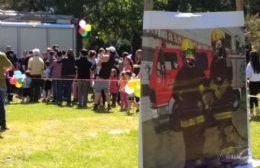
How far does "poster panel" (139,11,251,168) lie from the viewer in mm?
7207

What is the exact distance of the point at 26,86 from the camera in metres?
19.9

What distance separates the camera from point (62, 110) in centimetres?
1728

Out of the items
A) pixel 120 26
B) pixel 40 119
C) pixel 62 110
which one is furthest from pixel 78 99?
pixel 120 26

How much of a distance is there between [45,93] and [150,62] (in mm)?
13508

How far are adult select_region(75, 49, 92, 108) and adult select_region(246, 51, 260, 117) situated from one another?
4989 mm

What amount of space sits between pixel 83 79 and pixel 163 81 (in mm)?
11063

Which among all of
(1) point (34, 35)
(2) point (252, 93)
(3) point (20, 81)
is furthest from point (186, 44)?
(1) point (34, 35)

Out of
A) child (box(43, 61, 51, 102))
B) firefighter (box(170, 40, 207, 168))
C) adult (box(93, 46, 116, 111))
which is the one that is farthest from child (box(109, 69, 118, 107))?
firefighter (box(170, 40, 207, 168))

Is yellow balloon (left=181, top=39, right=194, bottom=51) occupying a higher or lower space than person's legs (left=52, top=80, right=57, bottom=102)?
higher

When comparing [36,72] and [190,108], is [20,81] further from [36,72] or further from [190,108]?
[190,108]

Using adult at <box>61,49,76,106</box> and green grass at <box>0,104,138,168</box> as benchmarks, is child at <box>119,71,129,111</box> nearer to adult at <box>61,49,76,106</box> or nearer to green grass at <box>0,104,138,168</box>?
green grass at <box>0,104,138,168</box>

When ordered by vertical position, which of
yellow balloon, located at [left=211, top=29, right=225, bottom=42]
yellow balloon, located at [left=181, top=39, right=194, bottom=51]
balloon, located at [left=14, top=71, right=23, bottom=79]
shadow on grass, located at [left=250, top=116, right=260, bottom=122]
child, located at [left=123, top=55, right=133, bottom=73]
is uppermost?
yellow balloon, located at [left=211, top=29, right=225, bottom=42]

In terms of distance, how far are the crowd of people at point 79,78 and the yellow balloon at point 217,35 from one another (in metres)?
8.08

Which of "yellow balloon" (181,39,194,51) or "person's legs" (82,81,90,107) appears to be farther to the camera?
"person's legs" (82,81,90,107)
